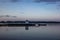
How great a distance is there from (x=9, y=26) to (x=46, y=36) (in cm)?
40

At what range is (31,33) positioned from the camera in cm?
92

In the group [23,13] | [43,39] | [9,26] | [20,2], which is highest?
[20,2]

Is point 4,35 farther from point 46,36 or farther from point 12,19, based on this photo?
point 46,36

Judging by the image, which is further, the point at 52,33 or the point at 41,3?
the point at 52,33

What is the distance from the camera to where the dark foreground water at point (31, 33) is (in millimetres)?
889

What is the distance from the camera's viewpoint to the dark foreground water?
0.89 m

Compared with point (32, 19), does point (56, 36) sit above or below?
below

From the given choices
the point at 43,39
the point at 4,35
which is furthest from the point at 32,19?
the point at 4,35

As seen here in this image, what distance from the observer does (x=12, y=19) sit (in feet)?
2.82

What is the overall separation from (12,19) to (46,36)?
1.31ft

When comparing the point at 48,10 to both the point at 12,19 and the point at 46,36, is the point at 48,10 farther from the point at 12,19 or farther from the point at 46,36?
the point at 12,19

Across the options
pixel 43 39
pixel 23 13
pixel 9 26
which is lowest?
pixel 43 39

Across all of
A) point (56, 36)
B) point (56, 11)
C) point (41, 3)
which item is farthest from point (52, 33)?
point (41, 3)

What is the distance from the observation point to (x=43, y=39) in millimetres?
880
